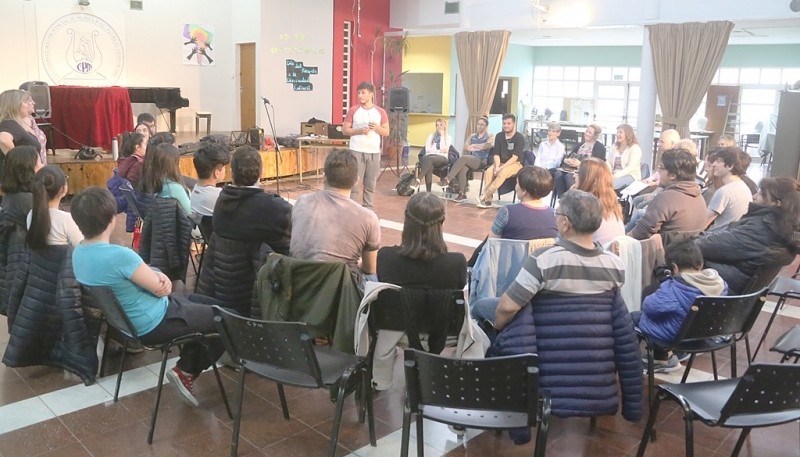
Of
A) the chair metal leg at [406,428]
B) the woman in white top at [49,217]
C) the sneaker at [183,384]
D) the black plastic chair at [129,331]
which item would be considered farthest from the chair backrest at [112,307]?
the chair metal leg at [406,428]

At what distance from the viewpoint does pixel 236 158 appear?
3350 millimetres

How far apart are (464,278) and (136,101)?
1014cm

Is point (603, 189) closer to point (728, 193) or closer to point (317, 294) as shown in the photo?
point (728, 193)

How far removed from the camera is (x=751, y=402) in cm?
214

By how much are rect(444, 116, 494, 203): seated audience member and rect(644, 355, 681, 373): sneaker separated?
536cm

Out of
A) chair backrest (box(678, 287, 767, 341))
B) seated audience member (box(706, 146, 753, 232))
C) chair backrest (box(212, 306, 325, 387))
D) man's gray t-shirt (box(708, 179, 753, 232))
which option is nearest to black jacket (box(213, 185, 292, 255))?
chair backrest (box(212, 306, 325, 387))

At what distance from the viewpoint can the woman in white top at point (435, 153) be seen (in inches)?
355

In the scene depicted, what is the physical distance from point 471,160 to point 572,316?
6.46m

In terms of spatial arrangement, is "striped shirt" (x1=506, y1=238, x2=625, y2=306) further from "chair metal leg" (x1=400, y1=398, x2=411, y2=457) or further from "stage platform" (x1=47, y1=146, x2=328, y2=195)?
"stage platform" (x1=47, y1=146, x2=328, y2=195)

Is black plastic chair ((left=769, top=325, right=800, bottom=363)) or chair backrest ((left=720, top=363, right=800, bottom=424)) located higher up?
chair backrest ((left=720, top=363, right=800, bottom=424))

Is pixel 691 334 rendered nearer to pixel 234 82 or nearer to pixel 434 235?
pixel 434 235

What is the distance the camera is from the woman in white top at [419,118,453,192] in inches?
355

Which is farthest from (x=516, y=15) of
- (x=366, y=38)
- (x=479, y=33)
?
(x=366, y=38)

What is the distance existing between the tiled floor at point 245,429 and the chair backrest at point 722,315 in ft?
1.48
